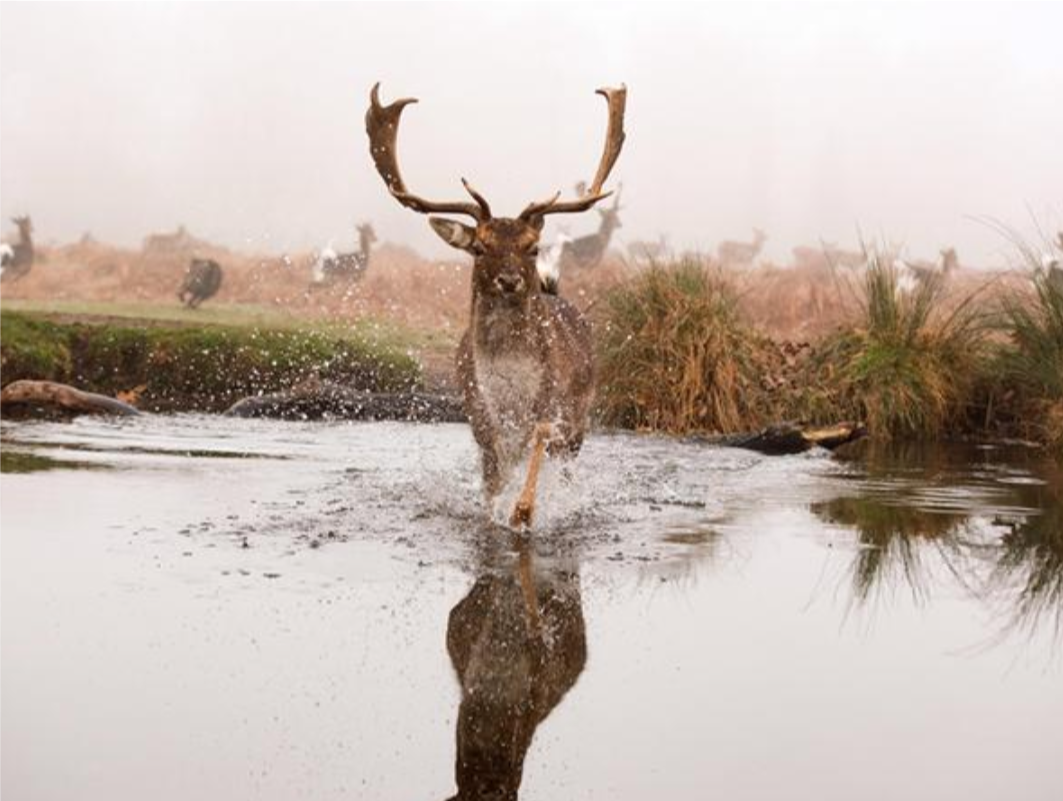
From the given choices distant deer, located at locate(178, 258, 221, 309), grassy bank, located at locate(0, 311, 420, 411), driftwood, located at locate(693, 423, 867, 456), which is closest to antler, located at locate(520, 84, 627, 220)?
driftwood, located at locate(693, 423, 867, 456)

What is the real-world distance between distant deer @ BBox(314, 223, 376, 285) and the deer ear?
2317 centimetres

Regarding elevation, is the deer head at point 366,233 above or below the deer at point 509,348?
above

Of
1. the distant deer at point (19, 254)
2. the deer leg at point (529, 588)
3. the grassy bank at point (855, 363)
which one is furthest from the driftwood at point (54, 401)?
the distant deer at point (19, 254)

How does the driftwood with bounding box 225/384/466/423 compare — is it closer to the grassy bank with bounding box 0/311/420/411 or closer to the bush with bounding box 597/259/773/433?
the grassy bank with bounding box 0/311/420/411

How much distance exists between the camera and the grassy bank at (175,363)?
2095 cm

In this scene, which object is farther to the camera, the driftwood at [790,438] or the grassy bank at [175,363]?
the grassy bank at [175,363]

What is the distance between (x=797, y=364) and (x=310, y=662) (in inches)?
572

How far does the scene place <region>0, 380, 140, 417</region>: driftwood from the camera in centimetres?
1862

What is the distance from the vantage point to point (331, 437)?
1698 centimetres

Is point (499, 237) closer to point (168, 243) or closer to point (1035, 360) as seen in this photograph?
point (1035, 360)

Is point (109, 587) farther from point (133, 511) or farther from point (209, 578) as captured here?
point (133, 511)

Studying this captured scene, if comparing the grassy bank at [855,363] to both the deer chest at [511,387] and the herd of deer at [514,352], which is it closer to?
the herd of deer at [514,352]

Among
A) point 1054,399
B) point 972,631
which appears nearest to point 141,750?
point 972,631

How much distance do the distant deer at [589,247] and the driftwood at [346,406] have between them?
1284cm
